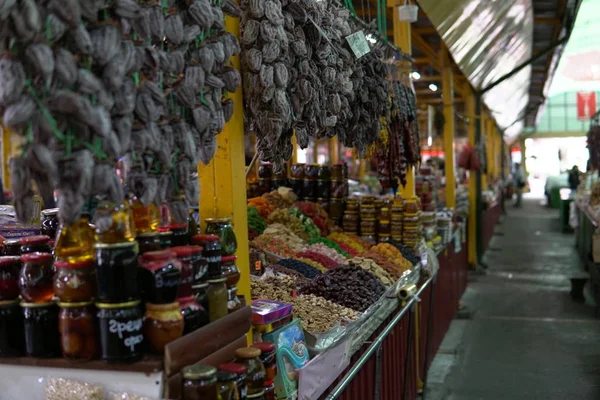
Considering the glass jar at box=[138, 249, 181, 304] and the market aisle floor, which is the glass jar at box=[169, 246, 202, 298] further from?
the market aisle floor

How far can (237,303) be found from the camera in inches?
97.8

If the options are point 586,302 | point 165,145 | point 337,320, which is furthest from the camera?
point 586,302

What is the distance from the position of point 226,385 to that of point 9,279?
817 millimetres

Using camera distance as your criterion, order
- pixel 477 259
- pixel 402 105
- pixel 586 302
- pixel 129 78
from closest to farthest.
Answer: pixel 129 78, pixel 402 105, pixel 586 302, pixel 477 259

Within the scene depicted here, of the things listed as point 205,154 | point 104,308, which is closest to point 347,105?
point 205,154

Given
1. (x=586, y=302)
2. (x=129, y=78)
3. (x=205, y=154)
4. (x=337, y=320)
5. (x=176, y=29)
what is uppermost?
(x=176, y=29)

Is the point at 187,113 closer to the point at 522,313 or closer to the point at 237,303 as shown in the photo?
the point at 237,303

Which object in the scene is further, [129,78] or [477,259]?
[477,259]

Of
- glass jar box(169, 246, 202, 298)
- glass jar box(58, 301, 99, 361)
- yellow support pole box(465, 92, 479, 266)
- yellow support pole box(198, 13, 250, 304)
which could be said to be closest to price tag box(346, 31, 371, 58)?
yellow support pole box(198, 13, 250, 304)

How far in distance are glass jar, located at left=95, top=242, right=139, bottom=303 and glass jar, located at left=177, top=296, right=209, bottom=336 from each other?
0.57 feet

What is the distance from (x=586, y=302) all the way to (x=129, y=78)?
9229 mm

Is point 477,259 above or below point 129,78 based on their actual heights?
below

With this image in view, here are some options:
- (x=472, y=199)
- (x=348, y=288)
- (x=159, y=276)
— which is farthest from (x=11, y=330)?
(x=472, y=199)

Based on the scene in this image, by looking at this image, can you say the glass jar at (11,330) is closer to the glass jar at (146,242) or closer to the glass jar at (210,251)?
the glass jar at (146,242)
